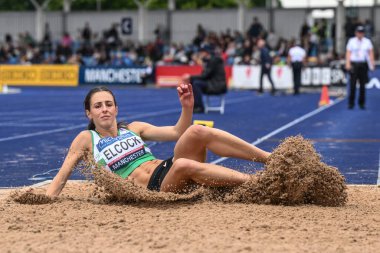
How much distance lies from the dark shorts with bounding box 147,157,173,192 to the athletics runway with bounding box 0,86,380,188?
200cm

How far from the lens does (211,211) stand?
6.98 m

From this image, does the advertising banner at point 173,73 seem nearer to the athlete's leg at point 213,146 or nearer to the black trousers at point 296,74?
the black trousers at point 296,74

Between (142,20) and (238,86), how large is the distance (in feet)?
41.2

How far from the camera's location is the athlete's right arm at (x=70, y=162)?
7629mm

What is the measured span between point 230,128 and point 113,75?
2546cm

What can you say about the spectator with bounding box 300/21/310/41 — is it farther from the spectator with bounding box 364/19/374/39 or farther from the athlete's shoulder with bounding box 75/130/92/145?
the athlete's shoulder with bounding box 75/130/92/145

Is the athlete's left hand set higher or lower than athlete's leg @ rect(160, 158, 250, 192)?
higher

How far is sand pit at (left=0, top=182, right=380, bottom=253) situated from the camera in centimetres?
557

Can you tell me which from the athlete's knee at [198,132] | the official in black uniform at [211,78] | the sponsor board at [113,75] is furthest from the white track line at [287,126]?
the sponsor board at [113,75]

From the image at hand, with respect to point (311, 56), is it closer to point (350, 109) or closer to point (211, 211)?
point (350, 109)

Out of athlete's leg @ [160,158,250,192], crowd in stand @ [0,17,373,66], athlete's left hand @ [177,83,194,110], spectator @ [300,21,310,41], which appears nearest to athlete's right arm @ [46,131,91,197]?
Answer: athlete's leg @ [160,158,250,192]

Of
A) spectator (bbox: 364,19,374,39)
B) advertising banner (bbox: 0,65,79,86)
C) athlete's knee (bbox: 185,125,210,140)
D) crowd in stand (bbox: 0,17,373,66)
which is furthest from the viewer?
advertising banner (bbox: 0,65,79,86)

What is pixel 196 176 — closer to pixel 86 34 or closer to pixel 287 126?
pixel 287 126

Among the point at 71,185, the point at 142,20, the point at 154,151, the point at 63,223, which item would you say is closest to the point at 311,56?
the point at 142,20
